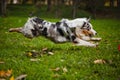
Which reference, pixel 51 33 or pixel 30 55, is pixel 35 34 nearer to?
pixel 51 33

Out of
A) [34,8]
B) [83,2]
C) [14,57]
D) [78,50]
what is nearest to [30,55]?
[14,57]

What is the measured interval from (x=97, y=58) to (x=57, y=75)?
92.9 inches

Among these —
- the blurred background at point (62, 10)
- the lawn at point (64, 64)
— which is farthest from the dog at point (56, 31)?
the blurred background at point (62, 10)

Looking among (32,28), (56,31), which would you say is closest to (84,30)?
(56,31)

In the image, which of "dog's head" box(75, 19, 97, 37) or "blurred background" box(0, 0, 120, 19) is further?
"blurred background" box(0, 0, 120, 19)

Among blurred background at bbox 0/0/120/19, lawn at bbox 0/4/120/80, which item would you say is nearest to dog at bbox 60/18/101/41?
lawn at bbox 0/4/120/80

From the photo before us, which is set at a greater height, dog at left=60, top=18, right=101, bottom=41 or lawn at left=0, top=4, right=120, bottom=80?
dog at left=60, top=18, right=101, bottom=41

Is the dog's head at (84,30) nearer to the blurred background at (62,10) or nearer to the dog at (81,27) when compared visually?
the dog at (81,27)

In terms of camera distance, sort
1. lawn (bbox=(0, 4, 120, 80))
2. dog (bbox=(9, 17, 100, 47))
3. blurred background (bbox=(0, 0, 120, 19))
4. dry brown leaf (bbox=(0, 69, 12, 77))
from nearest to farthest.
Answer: dry brown leaf (bbox=(0, 69, 12, 77))
lawn (bbox=(0, 4, 120, 80))
dog (bbox=(9, 17, 100, 47))
blurred background (bbox=(0, 0, 120, 19))

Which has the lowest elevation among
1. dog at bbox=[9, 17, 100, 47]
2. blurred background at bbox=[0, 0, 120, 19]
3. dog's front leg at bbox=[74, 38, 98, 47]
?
blurred background at bbox=[0, 0, 120, 19]

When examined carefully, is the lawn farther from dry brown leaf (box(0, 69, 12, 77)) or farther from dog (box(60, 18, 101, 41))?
dog (box(60, 18, 101, 41))

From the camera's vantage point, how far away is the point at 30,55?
9297mm

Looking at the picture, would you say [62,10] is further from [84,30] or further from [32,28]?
[32,28]

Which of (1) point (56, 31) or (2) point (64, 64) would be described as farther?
(1) point (56, 31)
